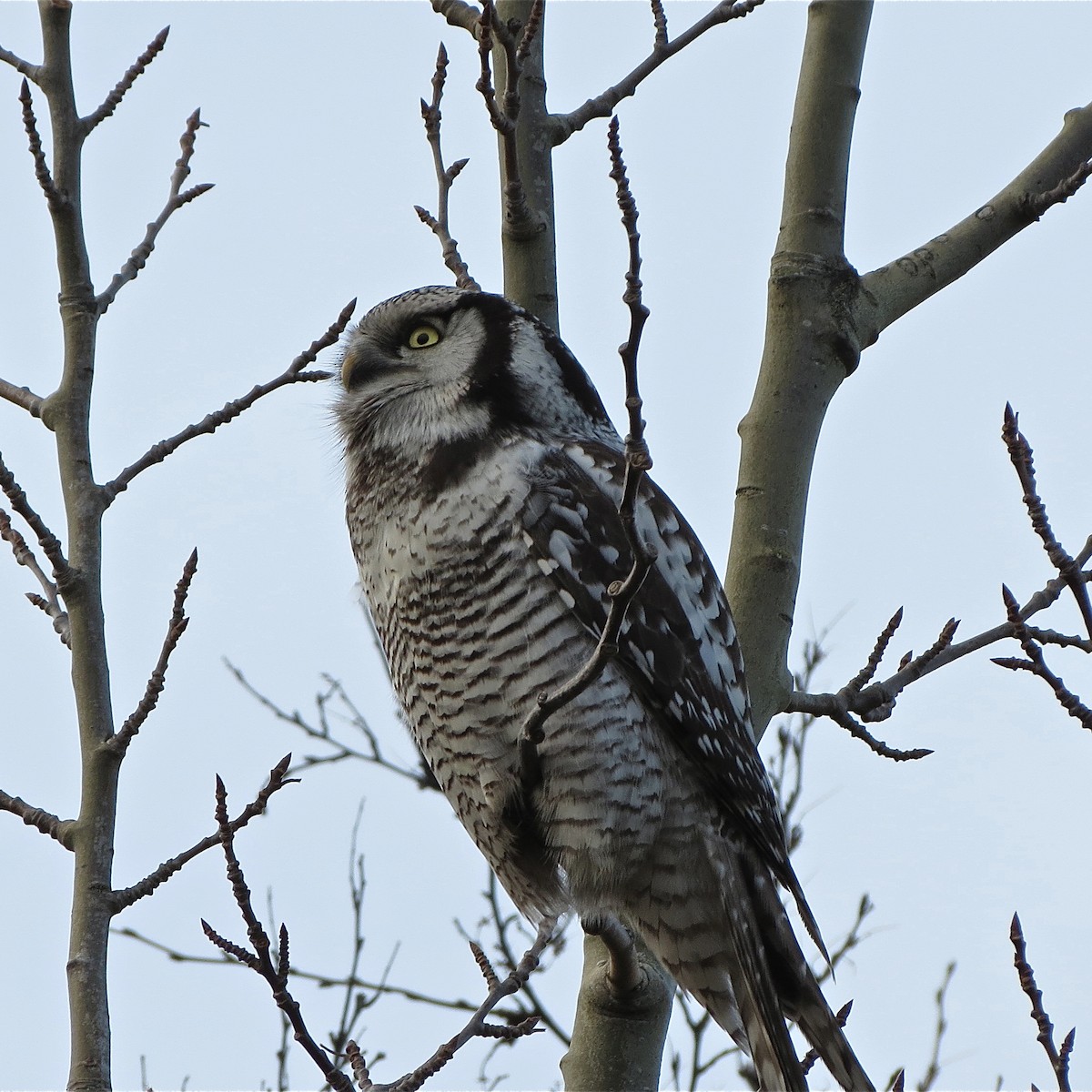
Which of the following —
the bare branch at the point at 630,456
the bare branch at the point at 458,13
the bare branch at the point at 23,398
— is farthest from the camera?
the bare branch at the point at 458,13

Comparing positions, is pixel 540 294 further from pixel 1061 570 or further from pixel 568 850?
pixel 1061 570

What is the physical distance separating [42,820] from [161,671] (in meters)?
0.30

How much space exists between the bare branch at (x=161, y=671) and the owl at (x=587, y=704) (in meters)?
0.63

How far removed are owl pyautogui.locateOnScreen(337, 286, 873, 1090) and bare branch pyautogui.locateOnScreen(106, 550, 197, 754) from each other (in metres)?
0.63

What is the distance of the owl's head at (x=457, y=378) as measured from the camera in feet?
10.5

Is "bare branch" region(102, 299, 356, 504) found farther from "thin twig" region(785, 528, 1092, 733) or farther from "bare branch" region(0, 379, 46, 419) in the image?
"thin twig" region(785, 528, 1092, 733)

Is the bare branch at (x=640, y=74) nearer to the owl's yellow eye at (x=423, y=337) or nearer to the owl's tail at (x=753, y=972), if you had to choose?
the owl's yellow eye at (x=423, y=337)

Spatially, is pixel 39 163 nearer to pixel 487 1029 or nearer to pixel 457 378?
pixel 457 378

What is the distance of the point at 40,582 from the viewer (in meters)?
2.47

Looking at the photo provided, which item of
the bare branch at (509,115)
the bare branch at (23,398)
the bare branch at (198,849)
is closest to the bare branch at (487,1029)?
the bare branch at (198,849)

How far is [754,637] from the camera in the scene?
3109mm

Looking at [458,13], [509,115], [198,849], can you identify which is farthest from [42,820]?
[458,13]

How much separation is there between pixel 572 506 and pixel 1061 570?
1.20 meters

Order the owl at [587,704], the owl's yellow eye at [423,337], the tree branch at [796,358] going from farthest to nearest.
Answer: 1. the owl's yellow eye at [423,337]
2. the tree branch at [796,358]
3. the owl at [587,704]
